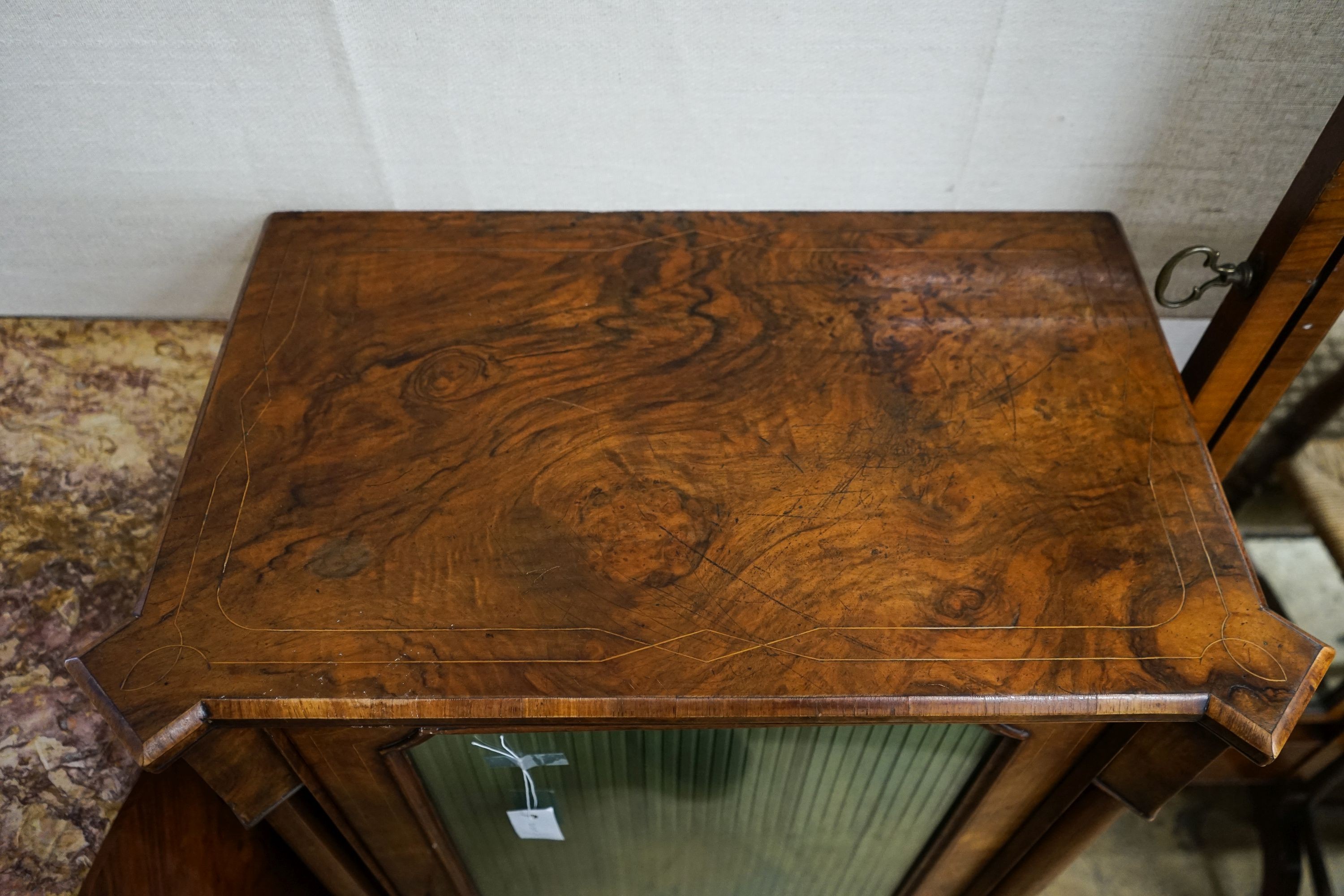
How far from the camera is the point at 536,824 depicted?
93 cm

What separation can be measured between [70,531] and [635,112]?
0.77 m

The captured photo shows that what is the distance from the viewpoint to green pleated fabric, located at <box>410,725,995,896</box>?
0.82m

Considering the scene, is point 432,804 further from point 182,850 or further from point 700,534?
point 700,534

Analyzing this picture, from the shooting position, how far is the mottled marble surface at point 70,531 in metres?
0.84

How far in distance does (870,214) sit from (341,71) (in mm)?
577

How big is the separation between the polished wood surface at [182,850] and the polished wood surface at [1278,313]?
1.15 metres

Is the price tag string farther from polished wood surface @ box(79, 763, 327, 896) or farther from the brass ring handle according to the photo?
the brass ring handle

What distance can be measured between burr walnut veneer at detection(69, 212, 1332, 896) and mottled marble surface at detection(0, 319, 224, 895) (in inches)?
7.5

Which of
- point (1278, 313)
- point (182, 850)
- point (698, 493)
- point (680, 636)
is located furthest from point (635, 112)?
point (182, 850)

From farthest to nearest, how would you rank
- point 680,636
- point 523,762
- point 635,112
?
point 635,112, point 523,762, point 680,636

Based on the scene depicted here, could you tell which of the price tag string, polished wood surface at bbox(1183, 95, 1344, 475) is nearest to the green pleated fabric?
the price tag string

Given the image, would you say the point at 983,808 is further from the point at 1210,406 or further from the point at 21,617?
the point at 21,617

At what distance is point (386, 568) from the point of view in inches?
29.1

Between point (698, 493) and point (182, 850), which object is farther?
point (182, 850)
